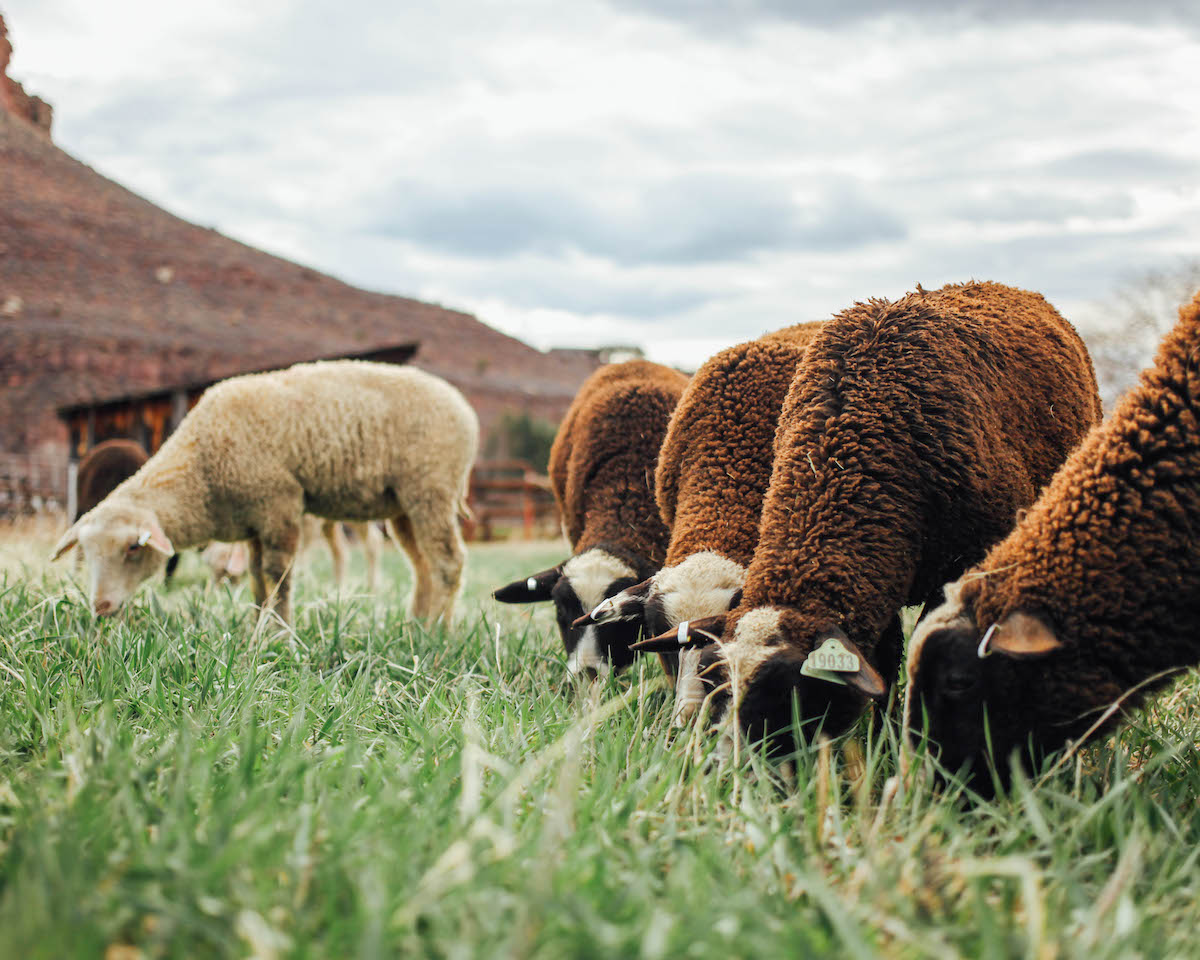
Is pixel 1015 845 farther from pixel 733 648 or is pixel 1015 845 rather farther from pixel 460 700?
pixel 460 700

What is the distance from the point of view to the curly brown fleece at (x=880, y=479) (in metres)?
2.81

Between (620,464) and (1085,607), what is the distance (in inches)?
118

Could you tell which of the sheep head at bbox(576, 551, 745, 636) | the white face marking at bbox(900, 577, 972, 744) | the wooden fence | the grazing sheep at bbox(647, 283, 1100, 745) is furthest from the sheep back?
the wooden fence

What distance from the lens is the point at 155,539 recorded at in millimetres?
4664

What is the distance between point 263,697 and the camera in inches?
111

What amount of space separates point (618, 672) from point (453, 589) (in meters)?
2.27

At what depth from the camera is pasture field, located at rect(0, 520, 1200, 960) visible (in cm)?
129

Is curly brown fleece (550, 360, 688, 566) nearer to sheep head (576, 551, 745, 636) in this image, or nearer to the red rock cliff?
sheep head (576, 551, 745, 636)

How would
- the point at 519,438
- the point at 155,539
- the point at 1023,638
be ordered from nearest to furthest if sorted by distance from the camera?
the point at 1023,638 < the point at 155,539 < the point at 519,438

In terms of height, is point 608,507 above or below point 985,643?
above

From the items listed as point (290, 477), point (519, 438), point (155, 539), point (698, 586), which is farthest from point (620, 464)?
point (519, 438)

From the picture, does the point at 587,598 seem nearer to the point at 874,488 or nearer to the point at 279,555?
the point at 874,488

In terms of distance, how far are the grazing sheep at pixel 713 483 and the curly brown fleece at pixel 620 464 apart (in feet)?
1.22

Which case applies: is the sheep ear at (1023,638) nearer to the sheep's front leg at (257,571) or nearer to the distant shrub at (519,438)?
the sheep's front leg at (257,571)
